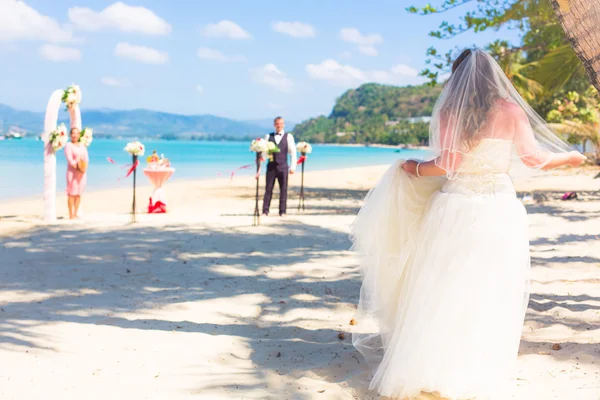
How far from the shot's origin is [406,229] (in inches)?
149

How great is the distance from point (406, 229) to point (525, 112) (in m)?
1.00

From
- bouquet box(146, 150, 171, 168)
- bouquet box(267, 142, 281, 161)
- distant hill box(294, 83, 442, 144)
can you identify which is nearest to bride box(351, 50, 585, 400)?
bouquet box(267, 142, 281, 161)

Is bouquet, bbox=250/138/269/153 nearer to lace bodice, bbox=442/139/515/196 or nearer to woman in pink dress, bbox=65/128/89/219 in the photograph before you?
woman in pink dress, bbox=65/128/89/219

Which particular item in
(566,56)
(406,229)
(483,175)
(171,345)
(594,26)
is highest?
(566,56)

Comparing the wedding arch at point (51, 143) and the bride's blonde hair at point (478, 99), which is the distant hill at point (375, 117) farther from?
the bride's blonde hair at point (478, 99)

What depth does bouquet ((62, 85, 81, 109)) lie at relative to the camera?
35.2ft

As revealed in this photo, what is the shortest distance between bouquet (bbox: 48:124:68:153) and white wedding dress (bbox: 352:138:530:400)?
8.22 m

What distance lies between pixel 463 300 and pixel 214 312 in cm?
253

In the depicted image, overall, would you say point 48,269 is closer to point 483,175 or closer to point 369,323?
point 369,323

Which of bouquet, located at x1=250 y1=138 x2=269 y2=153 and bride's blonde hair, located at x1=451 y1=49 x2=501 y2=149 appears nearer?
bride's blonde hair, located at x1=451 y1=49 x2=501 y2=149

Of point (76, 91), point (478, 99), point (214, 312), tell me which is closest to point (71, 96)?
point (76, 91)

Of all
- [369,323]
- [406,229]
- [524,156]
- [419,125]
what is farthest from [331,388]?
[419,125]

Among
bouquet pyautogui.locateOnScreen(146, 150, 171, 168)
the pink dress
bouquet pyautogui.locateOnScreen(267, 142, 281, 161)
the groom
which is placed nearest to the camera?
bouquet pyautogui.locateOnScreen(267, 142, 281, 161)

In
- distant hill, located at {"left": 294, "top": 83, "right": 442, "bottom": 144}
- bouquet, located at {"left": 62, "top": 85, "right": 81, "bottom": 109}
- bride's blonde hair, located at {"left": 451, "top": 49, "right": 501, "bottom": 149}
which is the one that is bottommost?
bride's blonde hair, located at {"left": 451, "top": 49, "right": 501, "bottom": 149}
